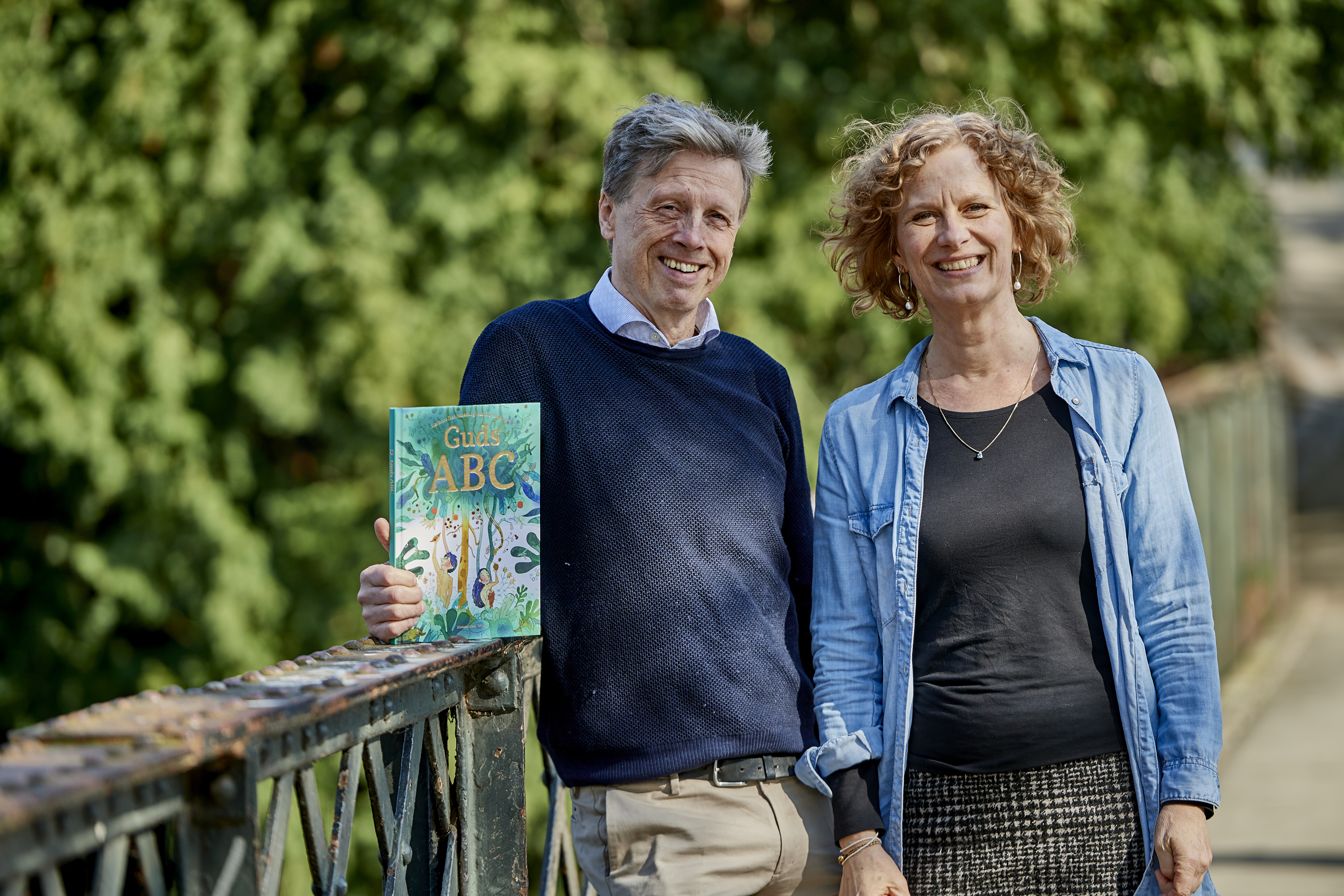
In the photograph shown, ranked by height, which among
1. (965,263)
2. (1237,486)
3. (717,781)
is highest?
(965,263)

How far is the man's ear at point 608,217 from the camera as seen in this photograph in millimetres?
2359

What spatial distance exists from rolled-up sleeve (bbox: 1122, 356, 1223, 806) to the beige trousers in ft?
1.86

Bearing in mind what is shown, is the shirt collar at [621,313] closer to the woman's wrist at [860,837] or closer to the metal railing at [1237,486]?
the woman's wrist at [860,837]

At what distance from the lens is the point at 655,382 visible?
7.19 ft

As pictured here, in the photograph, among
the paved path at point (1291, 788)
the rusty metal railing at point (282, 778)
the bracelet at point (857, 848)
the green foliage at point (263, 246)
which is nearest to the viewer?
the rusty metal railing at point (282, 778)

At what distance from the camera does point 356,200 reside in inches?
239

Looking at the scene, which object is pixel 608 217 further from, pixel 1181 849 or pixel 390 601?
pixel 1181 849

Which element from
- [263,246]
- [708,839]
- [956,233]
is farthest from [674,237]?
[263,246]

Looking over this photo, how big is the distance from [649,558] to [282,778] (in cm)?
80

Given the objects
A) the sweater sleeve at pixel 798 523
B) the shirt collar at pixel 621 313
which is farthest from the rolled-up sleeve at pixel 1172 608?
the shirt collar at pixel 621 313

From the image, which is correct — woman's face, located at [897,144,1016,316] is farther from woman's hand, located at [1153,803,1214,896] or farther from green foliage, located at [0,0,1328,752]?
green foliage, located at [0,0,1328,752]

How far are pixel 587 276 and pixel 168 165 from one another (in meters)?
2.14

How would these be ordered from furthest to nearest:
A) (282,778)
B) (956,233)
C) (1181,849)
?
(956,233) < (1181,849) < (282,778)

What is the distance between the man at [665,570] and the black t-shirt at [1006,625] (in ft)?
0.60
